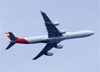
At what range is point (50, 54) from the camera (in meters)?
153

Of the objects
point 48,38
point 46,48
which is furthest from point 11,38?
point 46,48

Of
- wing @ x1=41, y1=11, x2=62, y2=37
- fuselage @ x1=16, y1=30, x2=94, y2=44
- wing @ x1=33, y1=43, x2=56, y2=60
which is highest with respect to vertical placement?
wing @ x1=41, y1=11, x2=62, y2=37

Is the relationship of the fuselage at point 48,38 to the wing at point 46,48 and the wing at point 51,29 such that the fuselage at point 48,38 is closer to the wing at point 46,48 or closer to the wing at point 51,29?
the wing at point 51,29

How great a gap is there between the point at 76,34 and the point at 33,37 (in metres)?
14.5

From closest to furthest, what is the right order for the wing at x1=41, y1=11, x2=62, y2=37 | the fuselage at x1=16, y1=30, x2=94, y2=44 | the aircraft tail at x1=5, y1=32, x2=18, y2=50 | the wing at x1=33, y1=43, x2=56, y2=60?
the wing at x1=41, y1=11, x2=62, y2=37
the aircraft tail at x1=5, y1=32, x2=18, y2=50
the fuselage at x1=16, y1=30, x2=94, y2=44
the wing at x1=33, y1=43, x2=56, y2=60

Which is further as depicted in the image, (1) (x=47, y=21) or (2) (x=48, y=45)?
(2) (x=48, y=45)

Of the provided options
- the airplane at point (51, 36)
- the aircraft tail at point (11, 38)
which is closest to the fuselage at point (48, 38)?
the airplane at point (51, 36)

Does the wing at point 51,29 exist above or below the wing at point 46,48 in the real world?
above

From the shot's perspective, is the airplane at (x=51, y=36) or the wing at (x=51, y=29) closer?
the wing at (x=51, y=29)

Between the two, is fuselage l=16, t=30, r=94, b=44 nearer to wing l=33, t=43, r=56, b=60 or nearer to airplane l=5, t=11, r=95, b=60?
airplane l=5, t=11, r=95, b=60

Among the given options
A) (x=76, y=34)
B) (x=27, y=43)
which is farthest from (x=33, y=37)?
(x=76, y=34)

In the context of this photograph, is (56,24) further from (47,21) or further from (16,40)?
(16,40)

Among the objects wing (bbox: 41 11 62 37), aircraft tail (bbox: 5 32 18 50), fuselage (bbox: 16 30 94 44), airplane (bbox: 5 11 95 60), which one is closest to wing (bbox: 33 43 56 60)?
airplane (bbox: 5 11 95 60)

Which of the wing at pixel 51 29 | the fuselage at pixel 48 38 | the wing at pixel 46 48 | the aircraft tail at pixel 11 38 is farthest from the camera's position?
the wing at pixel 46 48
